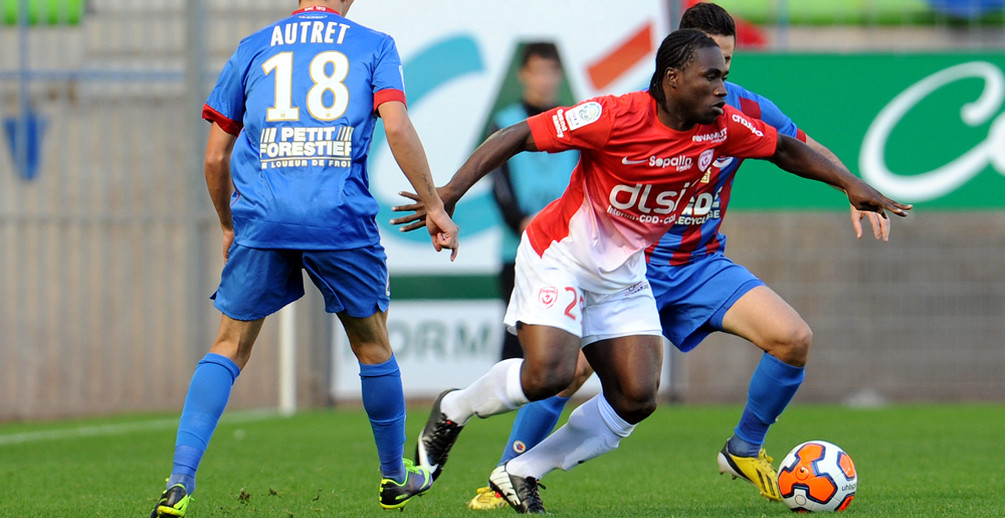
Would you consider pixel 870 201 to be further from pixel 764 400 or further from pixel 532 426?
pixel 532 426

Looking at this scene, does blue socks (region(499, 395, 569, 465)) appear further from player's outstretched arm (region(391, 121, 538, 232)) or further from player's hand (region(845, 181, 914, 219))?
player's hand (region(845, 181, 914, 219))

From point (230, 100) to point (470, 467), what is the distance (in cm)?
293

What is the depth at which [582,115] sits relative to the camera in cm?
465

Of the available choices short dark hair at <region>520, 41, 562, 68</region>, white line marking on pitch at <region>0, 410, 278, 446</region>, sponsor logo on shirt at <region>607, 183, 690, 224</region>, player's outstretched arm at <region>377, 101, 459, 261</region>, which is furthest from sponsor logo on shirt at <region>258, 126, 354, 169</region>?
short dark hair at <region>520, 41, 562, 68</region>

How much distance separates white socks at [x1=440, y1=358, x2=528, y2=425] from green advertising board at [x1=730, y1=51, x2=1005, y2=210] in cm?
675

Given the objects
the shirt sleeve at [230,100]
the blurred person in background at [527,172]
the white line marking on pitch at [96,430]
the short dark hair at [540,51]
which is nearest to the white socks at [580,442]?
the shirt sleeve at [230,100]

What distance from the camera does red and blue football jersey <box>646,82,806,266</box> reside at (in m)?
5.32

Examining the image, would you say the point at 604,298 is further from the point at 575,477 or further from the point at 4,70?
the point at 4,70

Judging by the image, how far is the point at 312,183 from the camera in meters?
4.31

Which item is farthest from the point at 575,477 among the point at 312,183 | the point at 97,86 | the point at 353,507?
the point at 97,86

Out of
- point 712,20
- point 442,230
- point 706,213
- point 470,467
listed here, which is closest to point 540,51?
point 470,467

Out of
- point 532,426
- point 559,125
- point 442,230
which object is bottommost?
point 532,426

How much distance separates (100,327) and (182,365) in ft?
2.53

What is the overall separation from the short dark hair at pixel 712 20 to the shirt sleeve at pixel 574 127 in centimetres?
96
